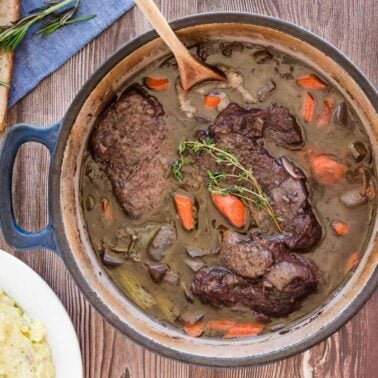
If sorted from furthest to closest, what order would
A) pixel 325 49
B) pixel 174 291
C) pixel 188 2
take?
pixel 188 2 → pixel 174 291 → pixel 325 49

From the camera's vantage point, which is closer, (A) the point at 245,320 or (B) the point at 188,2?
(A) the point at 245,320

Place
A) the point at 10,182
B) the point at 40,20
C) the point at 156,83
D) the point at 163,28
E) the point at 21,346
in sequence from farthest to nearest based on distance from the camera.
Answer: the point at 40,20 → the point at 21,346 → the point at 156,83 → the point at 10,182 → the point at 163,28

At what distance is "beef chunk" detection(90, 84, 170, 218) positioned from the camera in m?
3.35

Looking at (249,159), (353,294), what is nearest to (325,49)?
(249,159)

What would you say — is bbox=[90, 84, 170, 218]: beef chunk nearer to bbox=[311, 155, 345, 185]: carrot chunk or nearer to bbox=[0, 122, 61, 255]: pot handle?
bbox=[0, 122, 61, 255]: pot handle

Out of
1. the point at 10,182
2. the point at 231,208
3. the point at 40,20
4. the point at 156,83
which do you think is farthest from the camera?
the point at 40,20

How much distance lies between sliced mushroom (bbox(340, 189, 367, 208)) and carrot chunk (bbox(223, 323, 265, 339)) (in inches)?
26.7

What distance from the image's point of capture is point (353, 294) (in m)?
3.24

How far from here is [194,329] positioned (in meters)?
3.42

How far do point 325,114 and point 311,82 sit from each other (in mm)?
159

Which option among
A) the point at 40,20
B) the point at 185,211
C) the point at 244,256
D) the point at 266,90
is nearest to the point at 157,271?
the point at 185,211

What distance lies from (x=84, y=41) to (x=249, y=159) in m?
1.07

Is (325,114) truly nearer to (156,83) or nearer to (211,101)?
(211,101)

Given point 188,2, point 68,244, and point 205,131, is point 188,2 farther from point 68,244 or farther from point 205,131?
point 68,244
